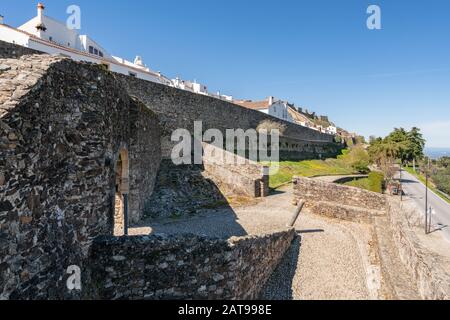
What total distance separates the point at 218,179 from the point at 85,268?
1156cm

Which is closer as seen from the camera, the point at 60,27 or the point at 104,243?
the point at 104,243

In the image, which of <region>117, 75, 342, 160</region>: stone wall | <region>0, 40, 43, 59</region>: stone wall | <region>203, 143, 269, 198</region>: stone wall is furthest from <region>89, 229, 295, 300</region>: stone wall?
<region>117, 75, 342, 160</region>: stone wall

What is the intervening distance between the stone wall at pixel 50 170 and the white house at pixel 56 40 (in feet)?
46.0

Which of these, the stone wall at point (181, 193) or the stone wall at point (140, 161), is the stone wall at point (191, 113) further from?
the stone wall at point (140, 161)

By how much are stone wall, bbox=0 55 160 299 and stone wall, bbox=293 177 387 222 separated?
10659mm

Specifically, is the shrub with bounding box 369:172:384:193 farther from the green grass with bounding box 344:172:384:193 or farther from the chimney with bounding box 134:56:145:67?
the chimney with bounding box 134:56:145:67

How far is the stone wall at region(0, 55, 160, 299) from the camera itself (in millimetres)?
3201

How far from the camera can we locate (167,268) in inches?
195

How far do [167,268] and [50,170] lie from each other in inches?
95.0

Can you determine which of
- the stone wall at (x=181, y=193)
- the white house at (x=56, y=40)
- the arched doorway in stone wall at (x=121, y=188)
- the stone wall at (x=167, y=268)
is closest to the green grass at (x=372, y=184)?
the stone wall at (x=181, y=193)

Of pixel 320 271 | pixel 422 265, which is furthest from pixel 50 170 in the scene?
pixel 320 271
